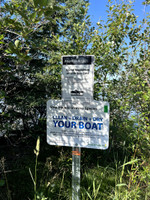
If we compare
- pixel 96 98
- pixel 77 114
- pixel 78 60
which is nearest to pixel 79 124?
pixel 77 114

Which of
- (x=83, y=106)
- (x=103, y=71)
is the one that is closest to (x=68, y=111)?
(x=83, y=106)

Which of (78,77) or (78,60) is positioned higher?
(78,60)

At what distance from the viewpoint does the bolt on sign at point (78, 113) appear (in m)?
1.83

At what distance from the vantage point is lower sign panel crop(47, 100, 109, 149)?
5.98 feet

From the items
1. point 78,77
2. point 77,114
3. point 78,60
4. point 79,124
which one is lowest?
point 79,124

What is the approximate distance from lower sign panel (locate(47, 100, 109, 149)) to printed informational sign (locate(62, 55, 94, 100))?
0.09 m

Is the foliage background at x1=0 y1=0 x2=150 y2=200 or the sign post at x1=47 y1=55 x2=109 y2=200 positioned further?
the foliage background at x1=0 y1=0 x2=150 y2=200

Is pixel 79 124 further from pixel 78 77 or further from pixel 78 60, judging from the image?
pixel 78 60

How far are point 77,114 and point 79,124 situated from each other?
0.11m

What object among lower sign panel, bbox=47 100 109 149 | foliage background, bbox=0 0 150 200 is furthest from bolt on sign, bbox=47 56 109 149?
foliage background, bbox=0 0 150 200

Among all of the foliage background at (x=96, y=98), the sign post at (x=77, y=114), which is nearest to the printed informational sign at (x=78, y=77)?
the sign post at (x=77, y=114)

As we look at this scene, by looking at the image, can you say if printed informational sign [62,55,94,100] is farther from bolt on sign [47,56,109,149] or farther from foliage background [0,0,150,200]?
foliage background [0,0,150,200]

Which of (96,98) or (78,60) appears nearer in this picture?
(78,60)

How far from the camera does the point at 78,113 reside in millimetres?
1880
